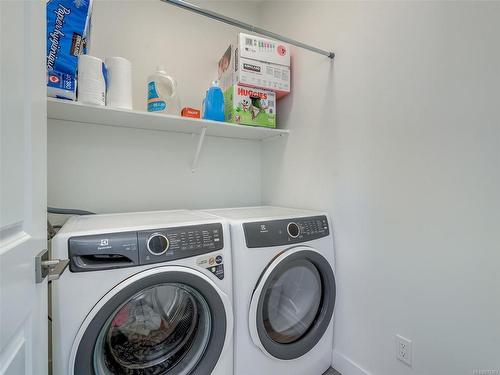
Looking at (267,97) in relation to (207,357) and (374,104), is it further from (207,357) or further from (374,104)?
(207,357)

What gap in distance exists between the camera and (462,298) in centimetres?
101

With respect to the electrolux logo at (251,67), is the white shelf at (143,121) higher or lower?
lower

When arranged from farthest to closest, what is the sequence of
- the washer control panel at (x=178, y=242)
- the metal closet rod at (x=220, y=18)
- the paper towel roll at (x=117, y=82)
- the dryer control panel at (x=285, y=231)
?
the paper towel roll at (x=117, y=82) < the dryer control panel at (x=285, y=231) < the metal closet rod at (x=220, y=18) < the washer control panel at (x=178, y=242)

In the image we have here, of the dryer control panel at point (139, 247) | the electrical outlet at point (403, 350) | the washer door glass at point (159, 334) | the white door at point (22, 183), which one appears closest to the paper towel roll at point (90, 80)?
the white door at point (22, 183)

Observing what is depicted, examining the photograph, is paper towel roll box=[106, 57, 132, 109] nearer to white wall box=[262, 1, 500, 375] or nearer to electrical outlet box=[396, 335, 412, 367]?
white wall box=[262, 1, 500, 375]

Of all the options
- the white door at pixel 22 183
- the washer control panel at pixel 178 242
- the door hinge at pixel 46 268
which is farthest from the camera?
the washer control panel at pixel 178 242

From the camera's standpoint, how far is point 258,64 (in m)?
1.71

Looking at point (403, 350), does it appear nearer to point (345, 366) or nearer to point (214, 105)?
point (345, 366)

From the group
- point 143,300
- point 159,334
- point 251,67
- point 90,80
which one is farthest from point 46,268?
point 251,67

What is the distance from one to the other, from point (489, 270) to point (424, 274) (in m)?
0.24

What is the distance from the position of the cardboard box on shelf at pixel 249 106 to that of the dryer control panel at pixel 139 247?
35.7 inches

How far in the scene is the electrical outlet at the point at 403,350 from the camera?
1.18 m

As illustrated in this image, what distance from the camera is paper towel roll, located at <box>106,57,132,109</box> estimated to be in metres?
1.34

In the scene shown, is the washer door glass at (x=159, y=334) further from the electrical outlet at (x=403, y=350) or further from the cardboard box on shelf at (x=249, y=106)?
the cardboard box on shelf at (x=249, y=106)
